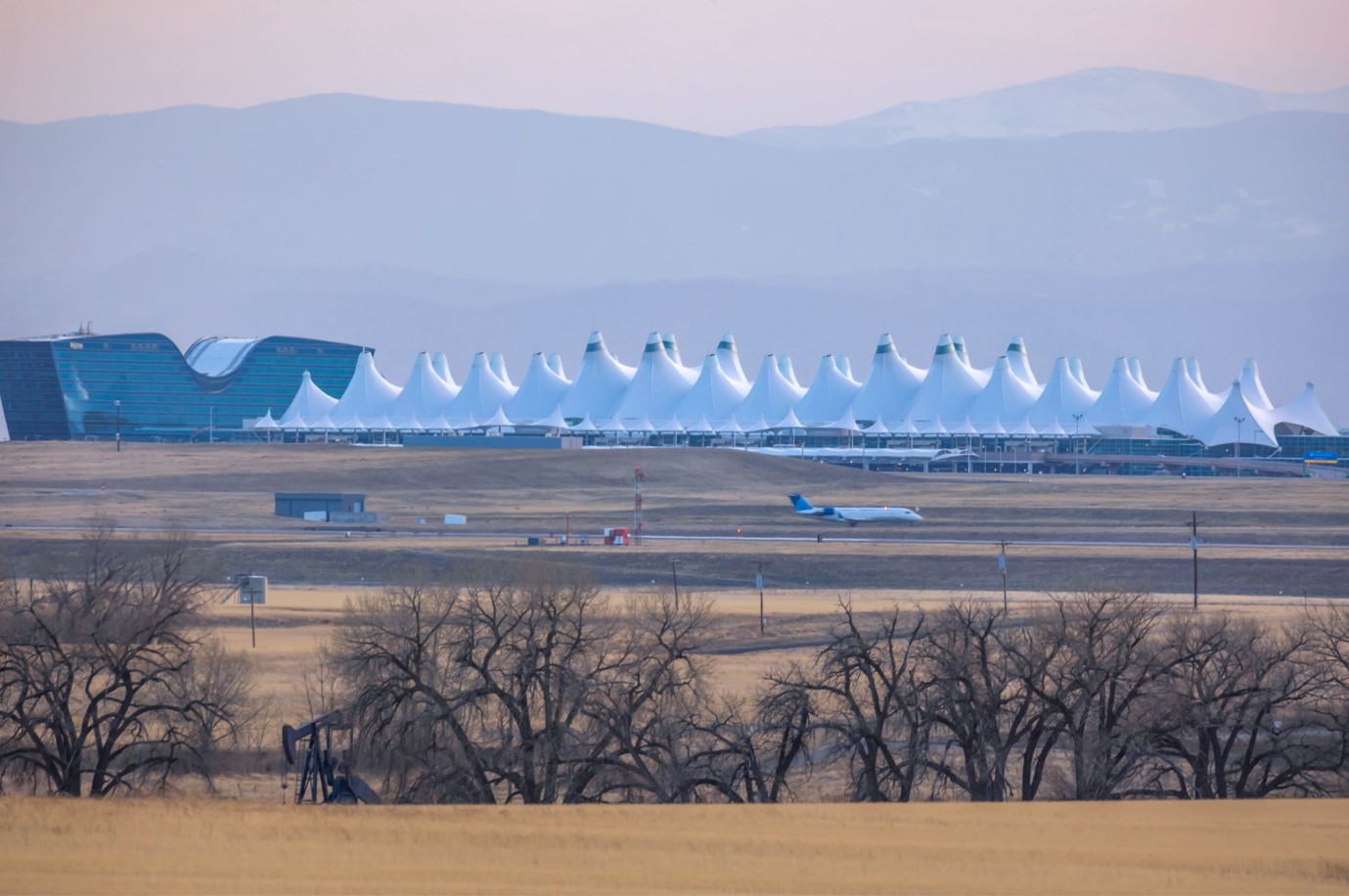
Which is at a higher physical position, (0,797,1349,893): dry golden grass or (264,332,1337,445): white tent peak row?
(264,332,1337,445): white tent peak row

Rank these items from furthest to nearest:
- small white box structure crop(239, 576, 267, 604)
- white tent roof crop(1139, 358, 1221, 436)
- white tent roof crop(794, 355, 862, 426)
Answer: white tent roof crop(794, 355, 862, 426) < white tent roof crop(1139, 358, 1221, 436) < small white box structure crop(239, 576, 267, 604)

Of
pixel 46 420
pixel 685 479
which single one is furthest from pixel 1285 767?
pixel 46 420

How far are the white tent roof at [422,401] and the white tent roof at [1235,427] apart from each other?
172 feet

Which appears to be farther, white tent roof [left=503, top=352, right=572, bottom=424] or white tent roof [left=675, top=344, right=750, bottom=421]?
white tent roof [left=503, top=352, right=572, bottom=424]

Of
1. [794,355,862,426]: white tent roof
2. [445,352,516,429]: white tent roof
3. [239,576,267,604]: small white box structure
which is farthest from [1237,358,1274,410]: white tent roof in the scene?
[239,576,267,604]: small white box structure

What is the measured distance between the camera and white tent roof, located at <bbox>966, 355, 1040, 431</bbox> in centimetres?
10481

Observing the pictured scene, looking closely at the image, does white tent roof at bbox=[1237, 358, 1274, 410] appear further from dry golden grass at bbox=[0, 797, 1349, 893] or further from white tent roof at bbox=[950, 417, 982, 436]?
dry golden grass at bbox=[0, 797, 1349, 893]

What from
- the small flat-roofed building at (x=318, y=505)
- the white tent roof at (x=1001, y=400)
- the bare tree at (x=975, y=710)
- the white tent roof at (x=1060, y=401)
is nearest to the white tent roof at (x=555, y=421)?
the white tent roof at (x=1001, y=400)

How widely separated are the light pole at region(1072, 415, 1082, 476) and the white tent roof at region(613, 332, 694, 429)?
27.4 metres

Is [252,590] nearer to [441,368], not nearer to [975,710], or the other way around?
[975,710]

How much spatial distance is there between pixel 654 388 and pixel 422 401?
18306mm

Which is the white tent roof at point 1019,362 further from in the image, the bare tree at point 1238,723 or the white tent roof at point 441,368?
the bare tree at point 1238,723

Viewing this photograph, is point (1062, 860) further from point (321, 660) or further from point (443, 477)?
point (443, 477)

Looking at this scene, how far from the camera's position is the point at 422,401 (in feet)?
393
